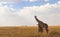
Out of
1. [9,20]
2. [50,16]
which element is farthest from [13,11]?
[50,16]

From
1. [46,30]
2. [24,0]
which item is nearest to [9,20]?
[24,0]

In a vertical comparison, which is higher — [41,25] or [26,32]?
[41,25]

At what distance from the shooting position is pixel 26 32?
260 inches

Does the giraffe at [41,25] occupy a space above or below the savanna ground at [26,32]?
above

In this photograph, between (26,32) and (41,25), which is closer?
(41,25)

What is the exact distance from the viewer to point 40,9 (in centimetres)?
672

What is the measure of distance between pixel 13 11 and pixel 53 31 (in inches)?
56.0

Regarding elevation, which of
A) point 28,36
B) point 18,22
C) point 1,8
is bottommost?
point 28,36

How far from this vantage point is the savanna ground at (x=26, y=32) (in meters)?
6.48

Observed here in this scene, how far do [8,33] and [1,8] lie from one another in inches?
32.9

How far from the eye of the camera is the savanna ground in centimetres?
648

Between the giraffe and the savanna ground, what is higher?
the giraffe

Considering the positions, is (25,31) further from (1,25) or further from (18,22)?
(1,25)

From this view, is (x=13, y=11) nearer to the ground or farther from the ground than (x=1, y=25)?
farther from the ground
